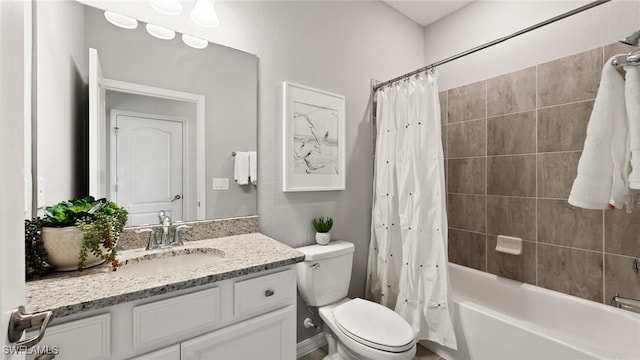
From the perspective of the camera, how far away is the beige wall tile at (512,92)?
1.95 m

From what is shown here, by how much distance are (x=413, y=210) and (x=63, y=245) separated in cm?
172

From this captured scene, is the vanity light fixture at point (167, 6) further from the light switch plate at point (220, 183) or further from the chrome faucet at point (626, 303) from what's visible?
the chrome faucet at point (626, 303)

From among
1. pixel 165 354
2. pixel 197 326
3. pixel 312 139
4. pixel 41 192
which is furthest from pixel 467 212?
pixel 41 192

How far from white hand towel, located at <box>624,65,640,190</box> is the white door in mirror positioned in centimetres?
198

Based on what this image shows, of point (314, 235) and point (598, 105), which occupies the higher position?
point (598, 105)

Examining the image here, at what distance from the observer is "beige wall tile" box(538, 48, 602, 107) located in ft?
5.49

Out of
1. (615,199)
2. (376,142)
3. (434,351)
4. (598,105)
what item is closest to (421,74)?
(376,142)

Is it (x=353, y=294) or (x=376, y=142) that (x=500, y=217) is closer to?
(x=376, y=142)

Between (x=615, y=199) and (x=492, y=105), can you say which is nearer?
(x=615, y=199)

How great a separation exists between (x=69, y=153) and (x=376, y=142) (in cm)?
184

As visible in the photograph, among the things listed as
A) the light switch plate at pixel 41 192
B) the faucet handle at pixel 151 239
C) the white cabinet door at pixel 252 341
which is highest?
the light switch plate at pixel 41 192

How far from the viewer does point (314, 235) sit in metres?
1.95

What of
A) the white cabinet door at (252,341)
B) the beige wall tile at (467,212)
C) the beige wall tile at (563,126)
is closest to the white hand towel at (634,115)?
the beige wall tile at (563,126)

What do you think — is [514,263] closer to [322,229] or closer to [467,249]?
[467,249]
